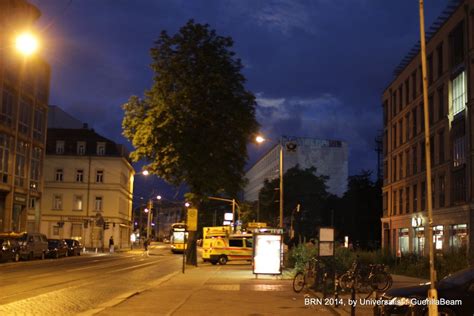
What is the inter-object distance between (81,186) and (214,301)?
66.7m

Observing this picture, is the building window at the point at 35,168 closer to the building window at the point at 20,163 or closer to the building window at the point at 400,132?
the building window at the point at 20,163

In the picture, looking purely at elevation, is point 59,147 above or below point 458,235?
above

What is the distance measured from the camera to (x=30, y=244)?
4275 cm

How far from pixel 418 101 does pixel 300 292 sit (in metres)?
43.8

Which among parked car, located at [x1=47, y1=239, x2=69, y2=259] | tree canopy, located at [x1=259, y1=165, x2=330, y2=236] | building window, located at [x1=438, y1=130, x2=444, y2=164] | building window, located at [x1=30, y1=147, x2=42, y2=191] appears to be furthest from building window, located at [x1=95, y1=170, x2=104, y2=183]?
building window, located at [x1=438, y1=130, x2=444, y2=164]

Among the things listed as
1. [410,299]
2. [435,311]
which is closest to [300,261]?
[410,299]

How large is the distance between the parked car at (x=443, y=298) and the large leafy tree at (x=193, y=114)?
26.0 metres

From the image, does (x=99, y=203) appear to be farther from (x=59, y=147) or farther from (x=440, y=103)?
(x=440, y=103)

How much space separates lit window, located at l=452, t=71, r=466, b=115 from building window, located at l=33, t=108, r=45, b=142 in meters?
37.5

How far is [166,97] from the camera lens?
37.1 metres

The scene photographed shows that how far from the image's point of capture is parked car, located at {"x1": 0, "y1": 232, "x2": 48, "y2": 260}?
4144cm

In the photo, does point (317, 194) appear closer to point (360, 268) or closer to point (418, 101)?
point (418, 101)

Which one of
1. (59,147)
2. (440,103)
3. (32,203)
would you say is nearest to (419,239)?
(440,103)

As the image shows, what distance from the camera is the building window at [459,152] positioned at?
4691 cm
